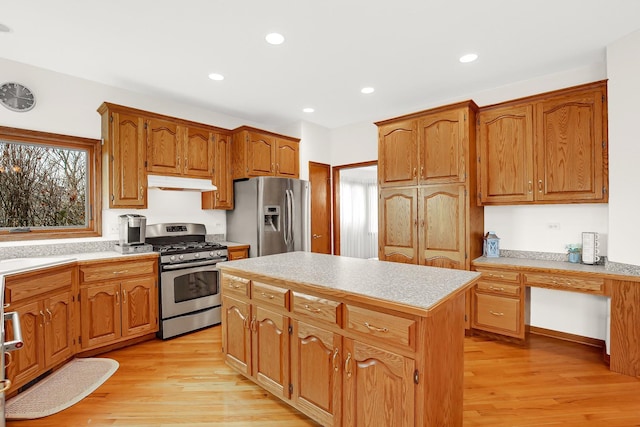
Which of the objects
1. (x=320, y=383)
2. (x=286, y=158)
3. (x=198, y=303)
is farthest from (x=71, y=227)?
(x=320, y=383)

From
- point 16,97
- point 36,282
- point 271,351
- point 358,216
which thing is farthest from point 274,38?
point 358,216

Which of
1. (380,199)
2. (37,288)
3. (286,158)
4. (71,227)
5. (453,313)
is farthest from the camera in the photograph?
(286,158)

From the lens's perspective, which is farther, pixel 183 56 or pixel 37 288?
pixel 183 56

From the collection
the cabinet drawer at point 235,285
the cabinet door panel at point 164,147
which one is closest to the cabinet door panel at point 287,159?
the cabinet door panel at point 164,147

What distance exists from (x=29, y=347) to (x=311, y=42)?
3183 mm

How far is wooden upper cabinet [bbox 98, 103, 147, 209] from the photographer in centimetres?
316

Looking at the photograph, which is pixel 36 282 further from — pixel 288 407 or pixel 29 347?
pixel 288 407

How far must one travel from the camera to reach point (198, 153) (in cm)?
381

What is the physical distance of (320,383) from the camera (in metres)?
1.75

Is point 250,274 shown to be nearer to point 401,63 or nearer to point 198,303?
point 198,303

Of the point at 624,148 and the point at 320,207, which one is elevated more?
the point at 624,148

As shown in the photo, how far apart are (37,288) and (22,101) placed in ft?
5.92

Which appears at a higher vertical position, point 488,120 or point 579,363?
point 488,120

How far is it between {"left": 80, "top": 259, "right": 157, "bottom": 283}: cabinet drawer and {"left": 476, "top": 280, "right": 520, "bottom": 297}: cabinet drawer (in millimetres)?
3373
